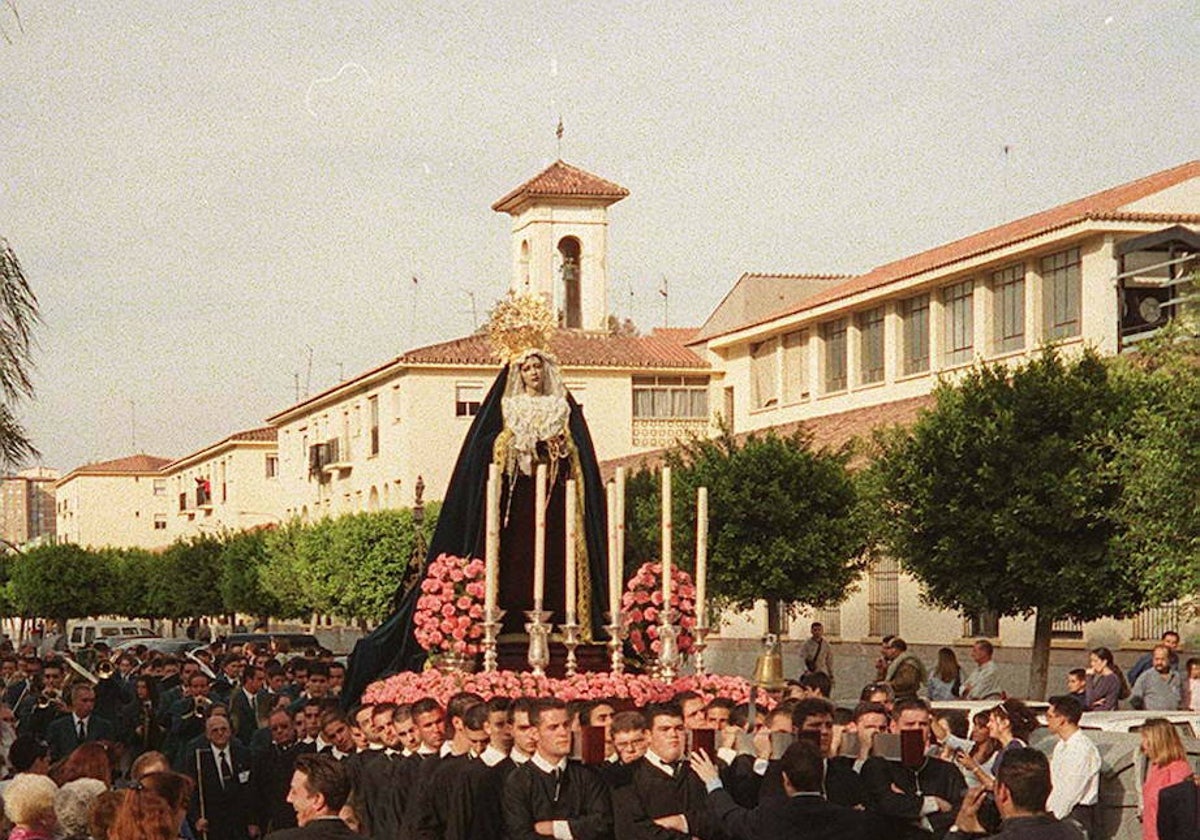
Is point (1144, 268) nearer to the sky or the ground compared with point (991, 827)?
nearer to the sky

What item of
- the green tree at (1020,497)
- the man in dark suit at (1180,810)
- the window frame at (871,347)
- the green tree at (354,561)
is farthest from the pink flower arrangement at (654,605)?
the green tree at (354,561)

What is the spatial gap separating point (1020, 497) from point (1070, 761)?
1771 cm

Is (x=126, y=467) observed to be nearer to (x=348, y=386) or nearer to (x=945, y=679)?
(x=348, y=386)

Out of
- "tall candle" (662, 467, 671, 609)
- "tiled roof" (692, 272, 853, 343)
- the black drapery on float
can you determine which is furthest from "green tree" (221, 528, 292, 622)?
"tall candle" (662, 467, 671, 609)

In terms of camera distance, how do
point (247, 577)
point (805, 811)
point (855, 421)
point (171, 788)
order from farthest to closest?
point (247, 577)
point (855, 421)
point (805, 811)
point (171, 788)

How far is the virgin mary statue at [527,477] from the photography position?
19953 mm

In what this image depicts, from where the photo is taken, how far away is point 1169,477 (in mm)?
26375

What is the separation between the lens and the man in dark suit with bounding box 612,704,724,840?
11.2m

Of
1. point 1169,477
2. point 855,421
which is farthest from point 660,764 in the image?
point 855,421

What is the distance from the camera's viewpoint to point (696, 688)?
16859 mm

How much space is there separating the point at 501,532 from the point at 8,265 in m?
4.98

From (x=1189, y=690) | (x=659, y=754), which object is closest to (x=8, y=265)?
(x=659, y=754)

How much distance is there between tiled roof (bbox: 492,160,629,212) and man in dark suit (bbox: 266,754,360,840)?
67690 millimetres

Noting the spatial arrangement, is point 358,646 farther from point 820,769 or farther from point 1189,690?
point 820,769
